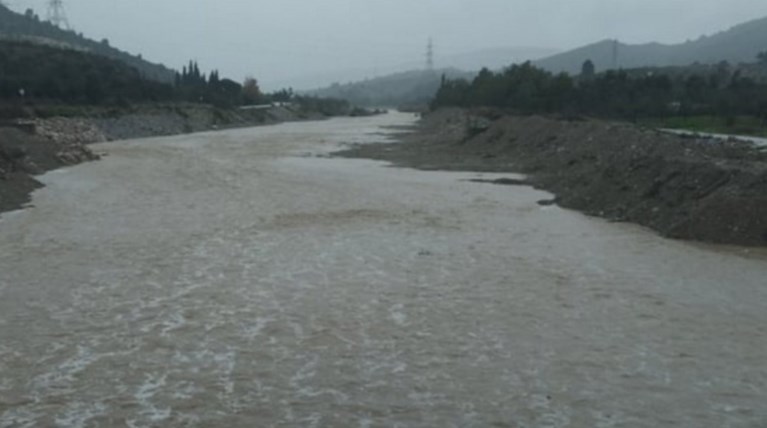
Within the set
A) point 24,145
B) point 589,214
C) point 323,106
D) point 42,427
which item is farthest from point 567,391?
point 323,106

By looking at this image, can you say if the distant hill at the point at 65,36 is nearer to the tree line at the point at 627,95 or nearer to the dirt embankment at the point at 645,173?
the tree line at the point at 627,95

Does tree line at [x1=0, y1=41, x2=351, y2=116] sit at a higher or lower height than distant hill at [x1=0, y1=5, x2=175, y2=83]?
lower

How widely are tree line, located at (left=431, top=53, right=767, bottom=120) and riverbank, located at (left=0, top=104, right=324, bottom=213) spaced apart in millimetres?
25810

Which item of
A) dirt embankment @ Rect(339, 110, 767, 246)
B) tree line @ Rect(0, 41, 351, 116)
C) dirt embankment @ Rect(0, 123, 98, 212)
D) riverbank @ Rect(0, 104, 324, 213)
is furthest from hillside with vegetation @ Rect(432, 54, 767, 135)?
tree line @ Rect(0, 41, 351, 116)

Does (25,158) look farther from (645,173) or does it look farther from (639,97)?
(639,97)

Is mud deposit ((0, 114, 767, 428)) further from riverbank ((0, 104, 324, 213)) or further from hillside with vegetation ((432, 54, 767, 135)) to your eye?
hillside with vegetation ((432, 54, 767, 135))

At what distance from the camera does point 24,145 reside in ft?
110

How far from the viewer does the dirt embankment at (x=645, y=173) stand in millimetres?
16891

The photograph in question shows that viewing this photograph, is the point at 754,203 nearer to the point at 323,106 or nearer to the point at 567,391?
the point at 567,391

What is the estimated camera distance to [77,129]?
167 feet

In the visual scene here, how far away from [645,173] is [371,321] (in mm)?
12925

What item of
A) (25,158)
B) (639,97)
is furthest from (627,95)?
(25,158)

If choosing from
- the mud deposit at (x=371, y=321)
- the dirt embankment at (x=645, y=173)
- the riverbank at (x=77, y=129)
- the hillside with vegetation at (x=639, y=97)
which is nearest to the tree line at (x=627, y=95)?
the hillside with vegetation at (x=639, y=97)

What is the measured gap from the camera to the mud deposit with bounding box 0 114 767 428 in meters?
7.64
